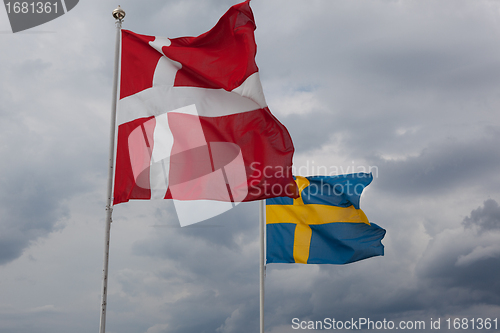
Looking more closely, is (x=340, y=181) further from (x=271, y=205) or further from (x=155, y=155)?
(x=155, y=155)

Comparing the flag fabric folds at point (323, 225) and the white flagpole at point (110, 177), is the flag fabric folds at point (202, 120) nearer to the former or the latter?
the white flagpole at point (110, 177)

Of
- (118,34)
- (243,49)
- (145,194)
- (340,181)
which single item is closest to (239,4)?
(243,49)

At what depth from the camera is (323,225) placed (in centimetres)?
2156

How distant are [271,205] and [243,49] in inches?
367

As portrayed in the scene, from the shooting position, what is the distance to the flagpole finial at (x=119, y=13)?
42.0 ft

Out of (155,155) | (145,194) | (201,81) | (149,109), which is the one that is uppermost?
(201,81)

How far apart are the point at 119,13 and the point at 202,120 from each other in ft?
12.0

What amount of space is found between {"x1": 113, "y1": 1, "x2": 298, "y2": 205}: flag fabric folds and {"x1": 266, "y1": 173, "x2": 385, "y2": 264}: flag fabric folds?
313 inches

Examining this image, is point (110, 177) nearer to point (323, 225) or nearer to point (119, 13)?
point (119, 13)

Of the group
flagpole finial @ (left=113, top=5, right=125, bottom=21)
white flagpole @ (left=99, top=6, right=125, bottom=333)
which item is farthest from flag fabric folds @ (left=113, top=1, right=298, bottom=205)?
flagpole finial @ (left=113, top=5, right=125, bottom=21)

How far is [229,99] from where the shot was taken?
13398 millimetres

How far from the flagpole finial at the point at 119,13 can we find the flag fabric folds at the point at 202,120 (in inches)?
18.7

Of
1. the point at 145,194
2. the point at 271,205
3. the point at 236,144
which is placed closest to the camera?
the point at 145,194

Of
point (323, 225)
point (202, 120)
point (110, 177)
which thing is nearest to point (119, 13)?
point (202, 120)
